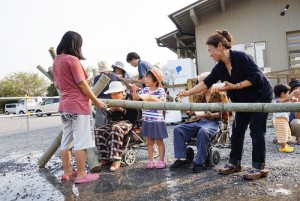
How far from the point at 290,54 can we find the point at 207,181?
10.4 m

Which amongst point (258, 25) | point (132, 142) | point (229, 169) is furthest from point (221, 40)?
point (258, 25)

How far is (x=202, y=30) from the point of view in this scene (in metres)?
13.0

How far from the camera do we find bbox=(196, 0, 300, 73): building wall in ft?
40.6

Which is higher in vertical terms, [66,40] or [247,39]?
[247,39]

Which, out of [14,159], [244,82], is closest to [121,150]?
[244,82]

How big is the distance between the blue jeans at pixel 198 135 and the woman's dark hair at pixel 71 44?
1681mm

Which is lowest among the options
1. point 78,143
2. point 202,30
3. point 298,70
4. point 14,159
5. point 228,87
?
point 14,159

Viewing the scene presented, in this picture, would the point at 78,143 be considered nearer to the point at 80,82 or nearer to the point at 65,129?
the point at 65,129

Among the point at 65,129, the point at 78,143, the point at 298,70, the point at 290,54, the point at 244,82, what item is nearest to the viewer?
the point at 244,82

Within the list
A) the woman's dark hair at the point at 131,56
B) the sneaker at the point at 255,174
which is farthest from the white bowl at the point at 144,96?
the woman's dark hair at the point at 131,56

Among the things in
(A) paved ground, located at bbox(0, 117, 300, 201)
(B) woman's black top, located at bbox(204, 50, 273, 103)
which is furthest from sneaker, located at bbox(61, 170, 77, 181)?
(B) woman's black top, located at bbox(204, 50, 273, 103)

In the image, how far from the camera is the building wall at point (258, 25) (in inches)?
487

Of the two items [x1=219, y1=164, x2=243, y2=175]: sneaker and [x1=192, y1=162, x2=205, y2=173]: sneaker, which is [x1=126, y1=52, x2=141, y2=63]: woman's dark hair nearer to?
[x1=192, y1=162, x2=205, y2=173]: sneaker

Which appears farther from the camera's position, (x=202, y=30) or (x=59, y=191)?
(x=202, y=30)
